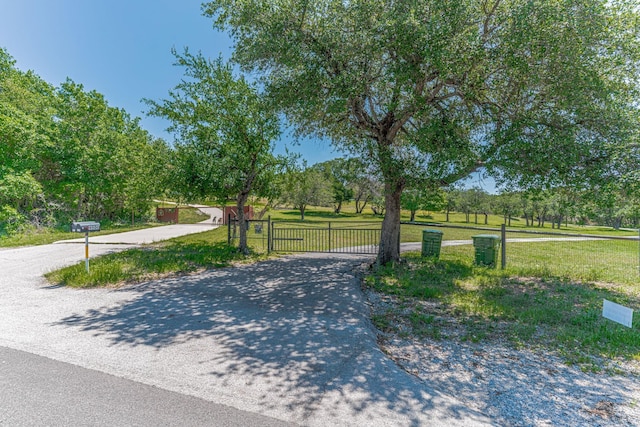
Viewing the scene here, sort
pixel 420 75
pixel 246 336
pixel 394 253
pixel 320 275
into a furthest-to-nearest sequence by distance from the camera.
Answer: pixel 394 253 → pixel 320 275 → pixel 420 75 → pixel 246 336

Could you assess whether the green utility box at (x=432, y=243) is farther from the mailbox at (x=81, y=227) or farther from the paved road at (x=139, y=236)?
the paved road at (x=139, y=236)

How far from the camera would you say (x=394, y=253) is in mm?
8680

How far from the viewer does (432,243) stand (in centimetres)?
1011

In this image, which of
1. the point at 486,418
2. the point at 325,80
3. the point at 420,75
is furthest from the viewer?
the point at 325,80

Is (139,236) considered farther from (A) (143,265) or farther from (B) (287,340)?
(B) (287,340)

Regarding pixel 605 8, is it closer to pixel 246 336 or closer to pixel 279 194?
pixel 246 336

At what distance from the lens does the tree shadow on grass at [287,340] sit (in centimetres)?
262

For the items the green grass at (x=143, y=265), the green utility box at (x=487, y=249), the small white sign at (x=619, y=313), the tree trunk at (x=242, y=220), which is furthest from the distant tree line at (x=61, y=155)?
the small white sign at (x=619, y=313)

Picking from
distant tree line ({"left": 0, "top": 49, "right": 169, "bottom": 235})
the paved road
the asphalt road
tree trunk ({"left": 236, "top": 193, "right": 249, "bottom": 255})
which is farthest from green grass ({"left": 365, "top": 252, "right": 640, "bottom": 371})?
distant tree line ({"left": 0, "top": 49, "right": 169, "bottom": 235})

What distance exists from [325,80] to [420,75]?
2.09 m

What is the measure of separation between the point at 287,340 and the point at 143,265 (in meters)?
6.21

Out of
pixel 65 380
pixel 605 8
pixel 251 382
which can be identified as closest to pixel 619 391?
pixel 251 382

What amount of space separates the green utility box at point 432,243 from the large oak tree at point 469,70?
10.3 ft

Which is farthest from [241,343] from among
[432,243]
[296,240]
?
[296,240]
